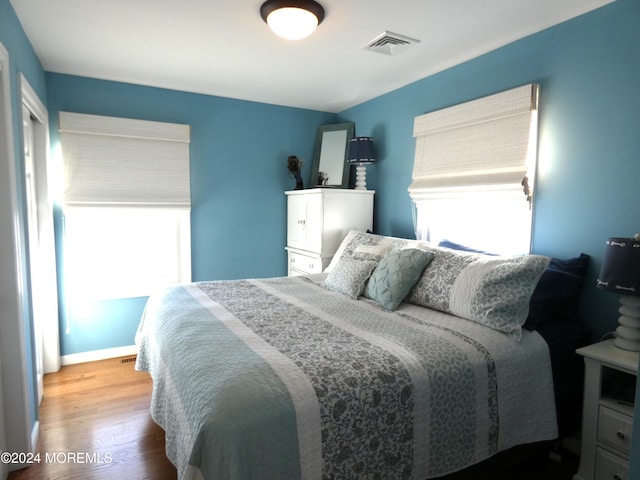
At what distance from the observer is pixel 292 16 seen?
1.99m

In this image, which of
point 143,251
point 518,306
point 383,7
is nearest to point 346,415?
point 518,306

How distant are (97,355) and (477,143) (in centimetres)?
350

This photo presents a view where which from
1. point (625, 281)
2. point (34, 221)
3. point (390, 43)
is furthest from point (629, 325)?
point (34, 221)

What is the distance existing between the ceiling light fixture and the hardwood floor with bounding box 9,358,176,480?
2.37 metres

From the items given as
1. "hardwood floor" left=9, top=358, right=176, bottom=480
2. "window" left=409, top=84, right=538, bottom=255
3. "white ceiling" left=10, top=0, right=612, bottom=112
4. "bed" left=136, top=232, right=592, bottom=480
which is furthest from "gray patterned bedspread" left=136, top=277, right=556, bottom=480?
"white ceiling" left=10, top=0, right=612, bottom=112

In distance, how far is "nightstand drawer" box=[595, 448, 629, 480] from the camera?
1629 millimetres

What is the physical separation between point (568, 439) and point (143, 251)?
3.41m

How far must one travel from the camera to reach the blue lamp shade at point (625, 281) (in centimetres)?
161

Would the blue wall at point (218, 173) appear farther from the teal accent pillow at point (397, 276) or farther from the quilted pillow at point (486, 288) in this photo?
the quilted pillow at point (486, 288)

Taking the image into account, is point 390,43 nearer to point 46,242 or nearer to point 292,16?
point 292,16

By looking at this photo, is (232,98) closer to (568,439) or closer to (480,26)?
(480,26)

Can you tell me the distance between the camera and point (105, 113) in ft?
10.7

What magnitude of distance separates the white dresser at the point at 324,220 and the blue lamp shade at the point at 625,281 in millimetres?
2113

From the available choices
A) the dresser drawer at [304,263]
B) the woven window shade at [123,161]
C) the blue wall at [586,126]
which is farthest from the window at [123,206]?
the blue wall at [586,126]
